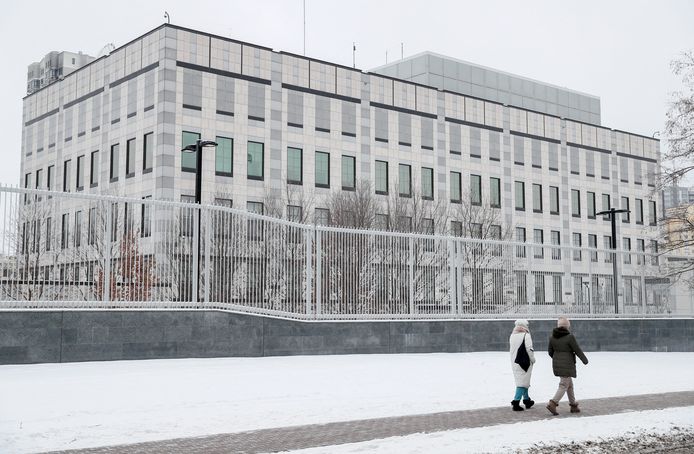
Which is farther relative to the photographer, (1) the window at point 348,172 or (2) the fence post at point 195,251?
(1) the window at point 348,172

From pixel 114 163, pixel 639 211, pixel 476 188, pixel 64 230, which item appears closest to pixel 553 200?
pixel 476 188

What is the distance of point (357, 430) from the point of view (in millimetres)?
9930

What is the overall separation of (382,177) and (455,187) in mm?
7546

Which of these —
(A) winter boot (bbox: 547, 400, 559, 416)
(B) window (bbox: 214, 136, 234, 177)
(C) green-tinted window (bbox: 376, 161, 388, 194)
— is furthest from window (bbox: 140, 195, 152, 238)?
(C) green-tinted window (bbox: 376, 161, 388, 194)

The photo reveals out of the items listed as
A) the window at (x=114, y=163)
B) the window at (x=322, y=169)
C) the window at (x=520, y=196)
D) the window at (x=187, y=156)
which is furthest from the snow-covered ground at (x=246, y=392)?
the window at (x=520, y=196)

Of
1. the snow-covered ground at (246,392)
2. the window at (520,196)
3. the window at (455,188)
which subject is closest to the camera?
the snow-covered ground at (246,392)

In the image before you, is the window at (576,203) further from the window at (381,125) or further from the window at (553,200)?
the window at (381,125)

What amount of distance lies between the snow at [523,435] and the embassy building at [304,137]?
34.2 metres

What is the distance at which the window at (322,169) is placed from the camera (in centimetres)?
5397

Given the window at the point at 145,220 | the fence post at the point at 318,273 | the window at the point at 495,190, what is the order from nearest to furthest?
the window at the point at 145,220
the fence post at the point at 318,273
the window at the point at 495,190

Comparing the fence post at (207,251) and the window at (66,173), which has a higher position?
the window at (66,173)

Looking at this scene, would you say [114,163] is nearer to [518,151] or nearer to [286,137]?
[286,137]

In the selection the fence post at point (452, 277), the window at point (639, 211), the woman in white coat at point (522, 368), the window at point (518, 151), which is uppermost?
the window at point (518, 151)

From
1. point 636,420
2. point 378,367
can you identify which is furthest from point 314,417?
point 378,367
